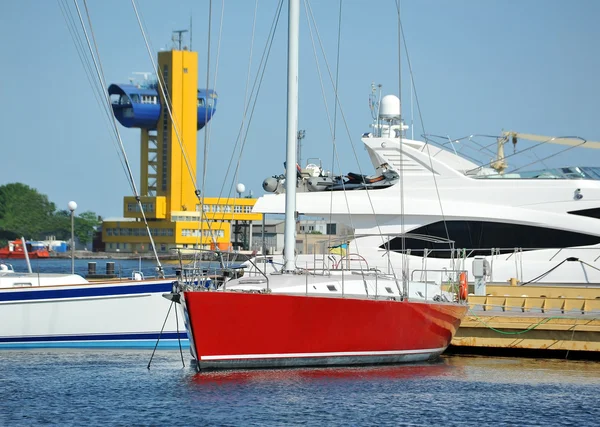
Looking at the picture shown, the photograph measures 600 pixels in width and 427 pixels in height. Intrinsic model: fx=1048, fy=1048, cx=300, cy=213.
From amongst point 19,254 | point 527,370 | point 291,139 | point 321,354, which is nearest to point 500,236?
point 527,370

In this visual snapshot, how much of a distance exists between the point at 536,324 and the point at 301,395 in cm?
739

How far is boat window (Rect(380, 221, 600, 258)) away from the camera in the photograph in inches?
1188

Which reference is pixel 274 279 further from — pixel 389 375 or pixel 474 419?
pixel 474 419

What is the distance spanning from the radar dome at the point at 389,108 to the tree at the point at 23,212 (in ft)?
365

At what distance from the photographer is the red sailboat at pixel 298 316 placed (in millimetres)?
18547

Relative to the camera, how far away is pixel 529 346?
22.6 metres

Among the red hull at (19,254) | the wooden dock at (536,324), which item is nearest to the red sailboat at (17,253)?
the red hull at (19,254)

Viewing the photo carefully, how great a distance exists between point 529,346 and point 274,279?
6398 millimetres

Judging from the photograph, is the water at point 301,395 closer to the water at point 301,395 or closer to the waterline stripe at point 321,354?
the water at point 301,395

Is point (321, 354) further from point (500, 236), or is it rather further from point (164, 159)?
point (164, 159)

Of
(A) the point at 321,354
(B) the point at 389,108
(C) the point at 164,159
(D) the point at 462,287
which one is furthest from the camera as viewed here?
(C) the point at 164,159

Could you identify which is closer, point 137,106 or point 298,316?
point 298,316

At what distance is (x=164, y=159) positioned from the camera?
12388 centimetres

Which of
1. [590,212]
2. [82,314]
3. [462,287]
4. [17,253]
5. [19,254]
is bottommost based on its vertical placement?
[82,314]
